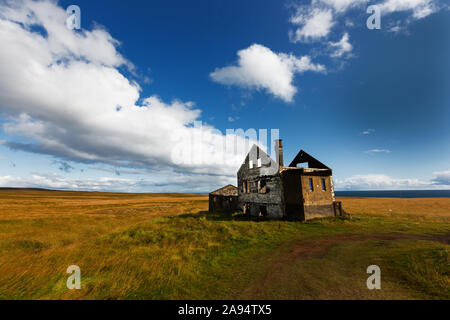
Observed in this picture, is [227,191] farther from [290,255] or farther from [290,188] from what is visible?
[290,255]

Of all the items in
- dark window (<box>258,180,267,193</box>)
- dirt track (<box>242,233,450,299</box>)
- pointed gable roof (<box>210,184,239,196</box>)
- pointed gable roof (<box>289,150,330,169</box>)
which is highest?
pointed gable roof (<box>289,150,330,169</box>)

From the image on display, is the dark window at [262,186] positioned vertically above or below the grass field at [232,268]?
above

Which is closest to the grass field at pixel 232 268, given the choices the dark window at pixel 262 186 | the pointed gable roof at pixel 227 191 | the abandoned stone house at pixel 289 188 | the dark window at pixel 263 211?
the abandoned stone house at pixel 289 188

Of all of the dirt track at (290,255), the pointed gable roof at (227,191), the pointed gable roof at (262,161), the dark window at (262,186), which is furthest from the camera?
the pointed gable roof at (227,191)

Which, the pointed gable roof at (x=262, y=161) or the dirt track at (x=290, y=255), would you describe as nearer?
Result: the dirt track at (x=290, y=255)

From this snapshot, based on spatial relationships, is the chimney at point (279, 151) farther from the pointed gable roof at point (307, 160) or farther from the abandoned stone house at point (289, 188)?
the pointed gable roof at point (307, 160)

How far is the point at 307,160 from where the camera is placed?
77.6 ft

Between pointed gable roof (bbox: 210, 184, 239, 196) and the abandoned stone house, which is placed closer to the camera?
the abandoned stone house

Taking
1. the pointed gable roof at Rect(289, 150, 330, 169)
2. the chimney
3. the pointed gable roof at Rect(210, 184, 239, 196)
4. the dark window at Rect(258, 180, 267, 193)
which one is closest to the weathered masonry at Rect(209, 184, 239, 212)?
the pointed gable roof at Rect(210, 184, 239, 196)

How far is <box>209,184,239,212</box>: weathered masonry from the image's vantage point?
29852 millimetres

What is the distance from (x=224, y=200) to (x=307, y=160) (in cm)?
1495

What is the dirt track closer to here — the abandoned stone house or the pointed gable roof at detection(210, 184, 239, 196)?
the abandoned stone house

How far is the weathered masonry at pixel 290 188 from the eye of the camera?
64.1ft
